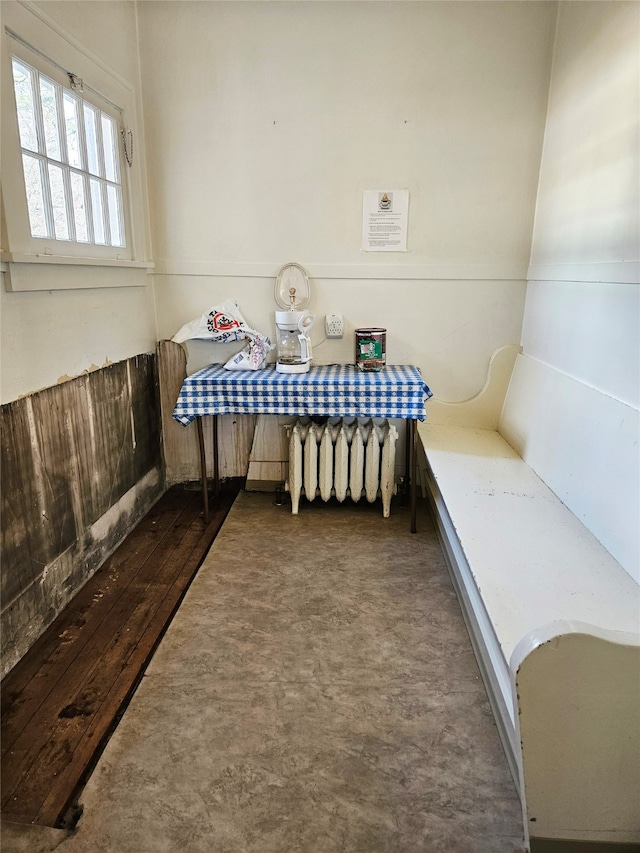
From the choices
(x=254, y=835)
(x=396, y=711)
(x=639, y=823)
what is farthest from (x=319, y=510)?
(x=639, y=823)

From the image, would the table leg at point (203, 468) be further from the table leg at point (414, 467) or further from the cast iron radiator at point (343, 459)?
the table leg at point (414, 467)

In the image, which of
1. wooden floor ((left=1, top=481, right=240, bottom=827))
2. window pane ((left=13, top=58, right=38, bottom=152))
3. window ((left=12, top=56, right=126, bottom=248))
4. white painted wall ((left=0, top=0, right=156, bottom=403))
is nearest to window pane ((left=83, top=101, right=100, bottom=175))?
window ((left=12, top=56, right=126, bottom=248))

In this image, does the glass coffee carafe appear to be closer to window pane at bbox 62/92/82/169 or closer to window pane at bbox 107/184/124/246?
window pane at bbox 107/184/124/246

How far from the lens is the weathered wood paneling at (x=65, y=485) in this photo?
198 centimetres

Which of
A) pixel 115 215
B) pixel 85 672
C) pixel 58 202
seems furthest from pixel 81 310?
pixel 85 672

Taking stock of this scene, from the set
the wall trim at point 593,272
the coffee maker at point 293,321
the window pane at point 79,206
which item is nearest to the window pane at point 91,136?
the window pane at point 79,206

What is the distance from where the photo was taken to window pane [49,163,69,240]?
89.4 inches

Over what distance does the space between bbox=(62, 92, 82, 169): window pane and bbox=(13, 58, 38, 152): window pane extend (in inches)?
10.1

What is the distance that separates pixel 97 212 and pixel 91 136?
1.12 ft

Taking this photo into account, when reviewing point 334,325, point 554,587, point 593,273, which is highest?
point 593,273

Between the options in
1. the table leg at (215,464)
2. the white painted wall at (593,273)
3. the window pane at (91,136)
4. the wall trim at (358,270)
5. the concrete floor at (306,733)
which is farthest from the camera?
the table leg at (215,464)

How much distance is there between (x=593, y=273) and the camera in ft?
7.42

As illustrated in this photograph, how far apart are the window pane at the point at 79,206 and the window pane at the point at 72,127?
2.7 inches

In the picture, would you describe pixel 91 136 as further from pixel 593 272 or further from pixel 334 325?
pixel 593 272
